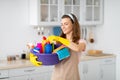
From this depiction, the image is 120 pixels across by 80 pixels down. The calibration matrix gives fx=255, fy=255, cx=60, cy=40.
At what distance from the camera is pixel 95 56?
15.4 feet

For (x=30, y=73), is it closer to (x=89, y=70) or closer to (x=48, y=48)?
(x=89, y=70)

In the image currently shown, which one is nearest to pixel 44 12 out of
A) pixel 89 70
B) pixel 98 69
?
pixel 89 70

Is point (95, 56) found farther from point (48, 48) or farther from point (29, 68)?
point (48, 48)

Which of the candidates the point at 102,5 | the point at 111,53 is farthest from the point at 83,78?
the point at 102,5

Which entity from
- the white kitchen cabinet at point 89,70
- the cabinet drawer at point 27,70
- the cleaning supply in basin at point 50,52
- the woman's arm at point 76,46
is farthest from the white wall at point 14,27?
the woman's arm at point 76,46

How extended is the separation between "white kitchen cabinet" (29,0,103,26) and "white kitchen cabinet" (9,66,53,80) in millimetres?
785

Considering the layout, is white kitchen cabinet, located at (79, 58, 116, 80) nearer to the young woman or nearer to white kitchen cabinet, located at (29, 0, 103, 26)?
white kitchen cabinet, located at (29, 0, 103, 26)

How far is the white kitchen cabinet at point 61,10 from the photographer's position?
4.22 metres

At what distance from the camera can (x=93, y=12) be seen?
4945mm

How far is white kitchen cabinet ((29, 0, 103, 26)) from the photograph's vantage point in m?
4.22

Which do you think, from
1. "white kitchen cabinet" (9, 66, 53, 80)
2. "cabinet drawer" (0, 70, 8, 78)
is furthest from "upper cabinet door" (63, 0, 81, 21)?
"cabinet drawer" (0, 70, 8, 78)

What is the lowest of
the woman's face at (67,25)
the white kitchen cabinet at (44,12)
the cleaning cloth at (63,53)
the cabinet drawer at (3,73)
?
the cabinet drawer at (3,73)

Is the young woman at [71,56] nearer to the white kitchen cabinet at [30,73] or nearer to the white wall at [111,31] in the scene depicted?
the white kitchen cabinet at [30,73]

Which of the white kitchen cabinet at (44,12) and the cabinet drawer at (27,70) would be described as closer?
the cabinet drawer at (27,70)
